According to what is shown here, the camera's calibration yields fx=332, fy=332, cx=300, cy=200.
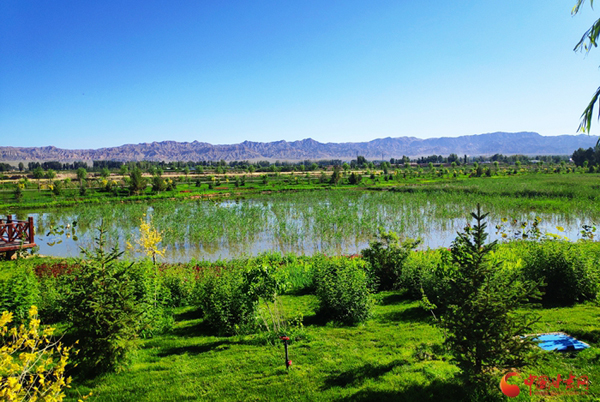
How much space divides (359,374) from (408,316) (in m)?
4.05

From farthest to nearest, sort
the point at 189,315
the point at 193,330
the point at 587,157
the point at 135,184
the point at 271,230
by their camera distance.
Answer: the point at 587,157
the point at 135,184
the point at 271,230
the point at 189,315
the point at 193,330

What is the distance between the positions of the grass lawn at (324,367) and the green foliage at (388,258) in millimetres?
4102

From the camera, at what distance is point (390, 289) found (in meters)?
12.8

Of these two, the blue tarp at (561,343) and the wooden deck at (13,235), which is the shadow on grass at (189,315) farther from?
the wooden deck at (13,235)

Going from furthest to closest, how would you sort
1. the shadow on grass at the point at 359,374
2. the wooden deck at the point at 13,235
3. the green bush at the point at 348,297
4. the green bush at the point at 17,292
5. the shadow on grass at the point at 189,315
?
the wooden deck at the point at 13,235
the shadow on grass at the point at 189,315
the green bush at the point at 348,297
the green bush at the point at 17,292
the shadow on grass at the point at 359,374

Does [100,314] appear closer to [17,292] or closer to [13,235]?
[17,292]

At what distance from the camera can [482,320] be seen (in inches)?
191

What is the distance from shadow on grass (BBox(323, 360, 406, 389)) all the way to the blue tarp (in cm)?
283

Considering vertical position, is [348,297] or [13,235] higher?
[348,297]

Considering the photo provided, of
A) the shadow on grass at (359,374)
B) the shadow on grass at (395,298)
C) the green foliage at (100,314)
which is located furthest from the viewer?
the shadow on grass at (395,298)

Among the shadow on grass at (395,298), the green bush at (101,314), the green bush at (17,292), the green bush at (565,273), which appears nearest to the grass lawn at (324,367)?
the green bush at (101,314)

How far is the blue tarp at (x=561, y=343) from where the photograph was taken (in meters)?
6.33

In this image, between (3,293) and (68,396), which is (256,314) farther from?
(3,293)

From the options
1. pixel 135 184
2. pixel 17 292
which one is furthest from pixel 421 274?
pixel 135 184
